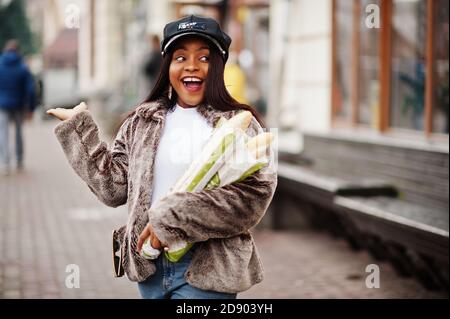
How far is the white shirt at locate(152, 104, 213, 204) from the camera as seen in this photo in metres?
3.21

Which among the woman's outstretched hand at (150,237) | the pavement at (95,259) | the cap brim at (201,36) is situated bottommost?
the pavement at (95,259)

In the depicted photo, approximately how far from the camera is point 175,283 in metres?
3.22

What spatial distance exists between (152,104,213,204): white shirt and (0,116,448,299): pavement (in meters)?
3.43

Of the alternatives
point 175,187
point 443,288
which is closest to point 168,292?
point 175,187

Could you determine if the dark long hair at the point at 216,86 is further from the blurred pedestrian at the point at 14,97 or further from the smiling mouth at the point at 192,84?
the blurred pedestrian at the point at 14,97

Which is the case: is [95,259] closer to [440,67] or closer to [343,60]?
[440,67]

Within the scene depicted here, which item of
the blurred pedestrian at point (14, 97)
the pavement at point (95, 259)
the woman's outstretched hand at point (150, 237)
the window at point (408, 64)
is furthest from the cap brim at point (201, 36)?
the blurred pedestrian at point (14, 97)

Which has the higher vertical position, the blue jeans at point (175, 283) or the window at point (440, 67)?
the window at point (440, 67)

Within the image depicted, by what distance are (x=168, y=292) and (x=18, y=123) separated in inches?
470

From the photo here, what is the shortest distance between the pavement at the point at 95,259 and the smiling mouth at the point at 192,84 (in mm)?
3542

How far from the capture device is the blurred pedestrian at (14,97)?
573 inches

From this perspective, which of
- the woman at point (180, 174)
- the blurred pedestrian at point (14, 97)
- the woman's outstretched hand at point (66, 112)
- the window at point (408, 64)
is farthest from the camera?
the blurred pedestrian at point (14, 97)

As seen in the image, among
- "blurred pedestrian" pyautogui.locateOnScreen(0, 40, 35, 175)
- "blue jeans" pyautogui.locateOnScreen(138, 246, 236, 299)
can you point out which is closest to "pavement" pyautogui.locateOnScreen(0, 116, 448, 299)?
"blurred pedestrian" pyautogui.locateOnScreen(0, 40, 35, 175)

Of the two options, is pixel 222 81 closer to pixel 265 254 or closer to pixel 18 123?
pixel 265 254
